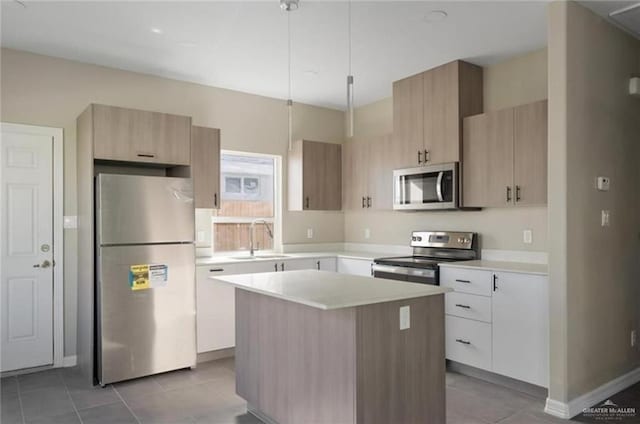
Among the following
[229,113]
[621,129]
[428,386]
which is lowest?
[428,386]

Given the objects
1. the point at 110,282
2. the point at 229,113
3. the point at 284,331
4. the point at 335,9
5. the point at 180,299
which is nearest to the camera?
the point at 284,331

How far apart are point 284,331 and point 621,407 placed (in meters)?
2.32

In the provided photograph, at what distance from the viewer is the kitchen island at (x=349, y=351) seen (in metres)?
2.12

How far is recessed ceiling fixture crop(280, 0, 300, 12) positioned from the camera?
2838 mm

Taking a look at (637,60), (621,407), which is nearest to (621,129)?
(637,60)

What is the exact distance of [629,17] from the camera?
313 cm

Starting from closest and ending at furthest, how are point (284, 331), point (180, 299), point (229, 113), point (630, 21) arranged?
point (284, 331) < point (630, 21) < point (180, 299) < point (229, 113)

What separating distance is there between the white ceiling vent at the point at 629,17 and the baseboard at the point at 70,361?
16.3 ft

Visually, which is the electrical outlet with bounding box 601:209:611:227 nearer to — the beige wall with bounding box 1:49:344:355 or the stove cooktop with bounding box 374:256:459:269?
the stove cooktop with bounding box 374:256:459:269

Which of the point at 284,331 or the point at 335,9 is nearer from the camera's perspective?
the point at 284,331

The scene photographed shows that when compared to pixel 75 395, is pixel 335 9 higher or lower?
higher

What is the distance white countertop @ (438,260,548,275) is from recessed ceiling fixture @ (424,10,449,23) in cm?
183

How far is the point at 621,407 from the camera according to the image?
118 inches

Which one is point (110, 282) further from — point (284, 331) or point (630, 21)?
point (630, 21)
